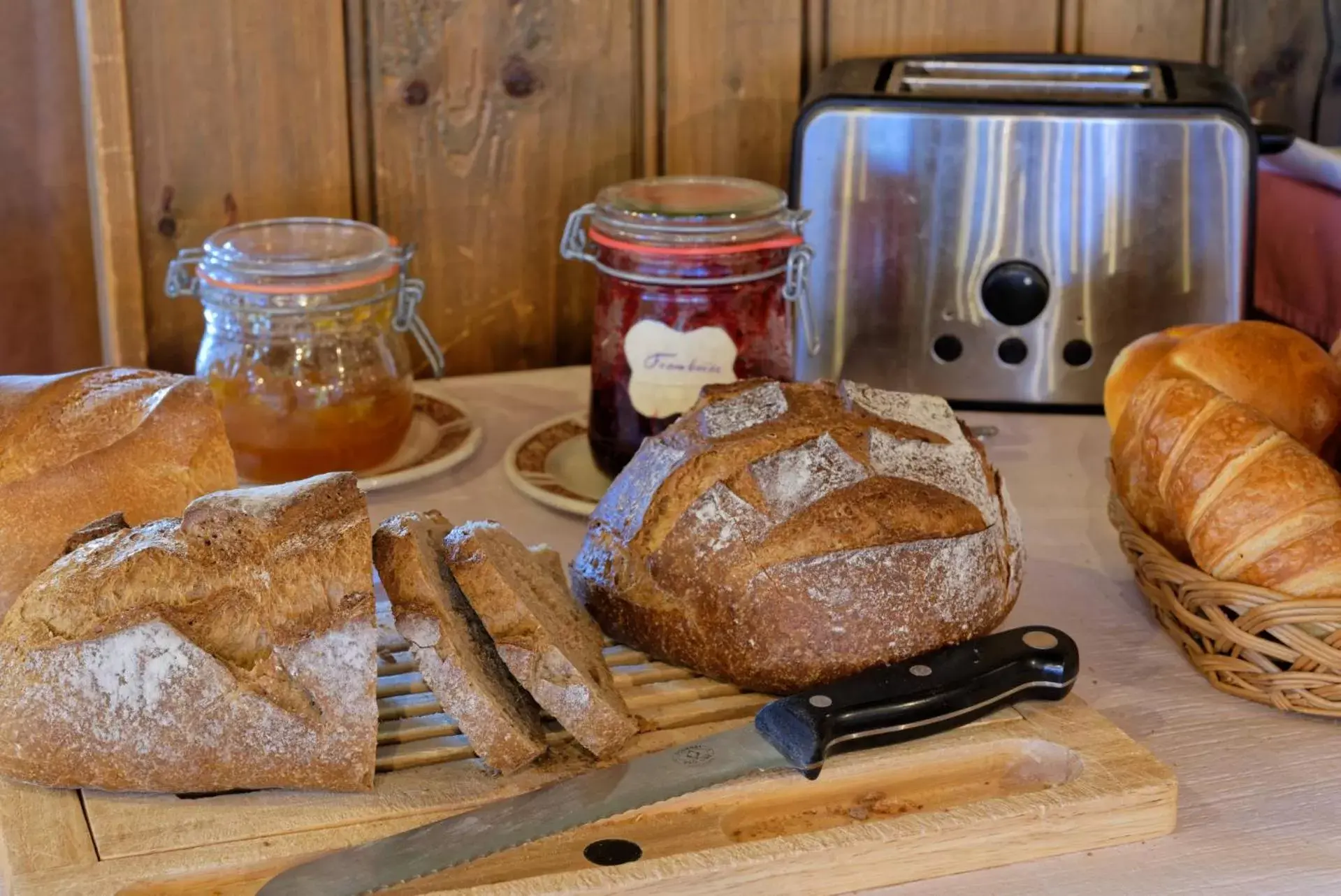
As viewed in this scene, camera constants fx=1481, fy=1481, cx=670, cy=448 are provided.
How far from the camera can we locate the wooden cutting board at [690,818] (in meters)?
0.81

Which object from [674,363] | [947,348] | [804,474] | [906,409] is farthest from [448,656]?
[947,348]

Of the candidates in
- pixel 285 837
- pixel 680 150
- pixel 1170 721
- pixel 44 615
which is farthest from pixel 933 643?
pixel 680 150

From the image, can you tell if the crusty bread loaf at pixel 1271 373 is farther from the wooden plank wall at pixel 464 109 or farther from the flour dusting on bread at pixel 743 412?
the wooden plank wall at pixel 464 109

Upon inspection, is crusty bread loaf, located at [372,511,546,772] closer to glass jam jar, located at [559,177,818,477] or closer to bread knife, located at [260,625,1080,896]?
bread knife, located at [260,625,1080,896]

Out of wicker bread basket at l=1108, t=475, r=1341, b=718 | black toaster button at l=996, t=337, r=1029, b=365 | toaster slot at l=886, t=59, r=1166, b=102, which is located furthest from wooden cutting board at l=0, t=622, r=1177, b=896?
toaster slot at l=886, t=59, r=1166, b=102

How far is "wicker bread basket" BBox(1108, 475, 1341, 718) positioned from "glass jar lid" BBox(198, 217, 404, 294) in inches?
28.3

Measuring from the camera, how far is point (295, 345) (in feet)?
4.39

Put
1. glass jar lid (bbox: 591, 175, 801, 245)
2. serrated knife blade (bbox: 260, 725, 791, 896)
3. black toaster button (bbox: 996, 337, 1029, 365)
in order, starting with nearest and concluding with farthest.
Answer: serrated knife blade (bbox: 260, 725, 791, 896)
glass jar lid (bbox: 591, 175, 801, 245)
black toaster button (bbox: 996, 337, 1029, 365)

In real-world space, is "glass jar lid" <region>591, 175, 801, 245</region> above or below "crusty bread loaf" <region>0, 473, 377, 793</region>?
above

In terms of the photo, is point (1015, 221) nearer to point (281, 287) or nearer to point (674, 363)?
point (674, 363)

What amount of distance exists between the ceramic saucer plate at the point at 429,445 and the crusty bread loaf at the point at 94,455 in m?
0.25

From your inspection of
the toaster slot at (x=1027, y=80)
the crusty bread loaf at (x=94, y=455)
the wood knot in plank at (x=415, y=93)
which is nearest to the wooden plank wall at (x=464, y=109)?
the wood knot in plank at (x=415, y=93)

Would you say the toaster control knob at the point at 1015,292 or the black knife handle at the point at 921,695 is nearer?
the black knife handle at the point at 921,695

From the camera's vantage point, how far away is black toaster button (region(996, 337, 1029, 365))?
158 centimetres
